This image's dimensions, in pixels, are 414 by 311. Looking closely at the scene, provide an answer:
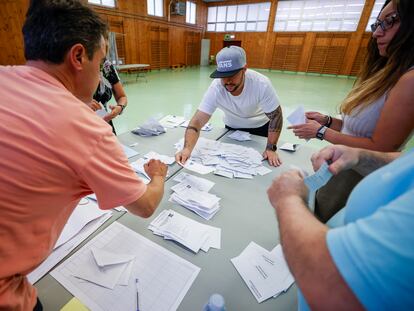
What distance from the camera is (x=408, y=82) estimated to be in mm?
904

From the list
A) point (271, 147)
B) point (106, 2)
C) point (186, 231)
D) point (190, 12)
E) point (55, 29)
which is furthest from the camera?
point (190, 12)

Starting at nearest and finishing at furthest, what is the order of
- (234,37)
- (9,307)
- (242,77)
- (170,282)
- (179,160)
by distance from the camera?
1. (9,307)
2. (170,282)
3. (179,160)
4. (242,77)
5. (234,37)

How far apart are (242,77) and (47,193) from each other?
60.3 inches

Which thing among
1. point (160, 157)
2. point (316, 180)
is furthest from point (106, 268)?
point (160, 157)

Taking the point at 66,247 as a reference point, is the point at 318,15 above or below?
above

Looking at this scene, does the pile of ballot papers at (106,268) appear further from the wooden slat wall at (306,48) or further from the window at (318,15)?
the window at (318,15)

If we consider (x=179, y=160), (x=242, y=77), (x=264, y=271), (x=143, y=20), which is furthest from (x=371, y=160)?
(x=143, y=20)

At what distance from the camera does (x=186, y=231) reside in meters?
0.91

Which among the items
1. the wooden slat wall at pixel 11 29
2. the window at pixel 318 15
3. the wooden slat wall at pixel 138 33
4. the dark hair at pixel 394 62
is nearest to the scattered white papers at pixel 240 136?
the dark hair at pixel 394 62

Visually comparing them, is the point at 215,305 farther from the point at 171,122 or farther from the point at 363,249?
the point at 171,122

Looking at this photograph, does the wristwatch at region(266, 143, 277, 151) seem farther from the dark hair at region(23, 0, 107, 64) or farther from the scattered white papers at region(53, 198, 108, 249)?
the dark hair at region(23, 0, 107, 64)

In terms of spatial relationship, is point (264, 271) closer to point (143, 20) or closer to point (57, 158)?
point (57, 158)

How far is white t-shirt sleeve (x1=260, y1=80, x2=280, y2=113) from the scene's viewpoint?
174cm

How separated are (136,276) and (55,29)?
834mm
